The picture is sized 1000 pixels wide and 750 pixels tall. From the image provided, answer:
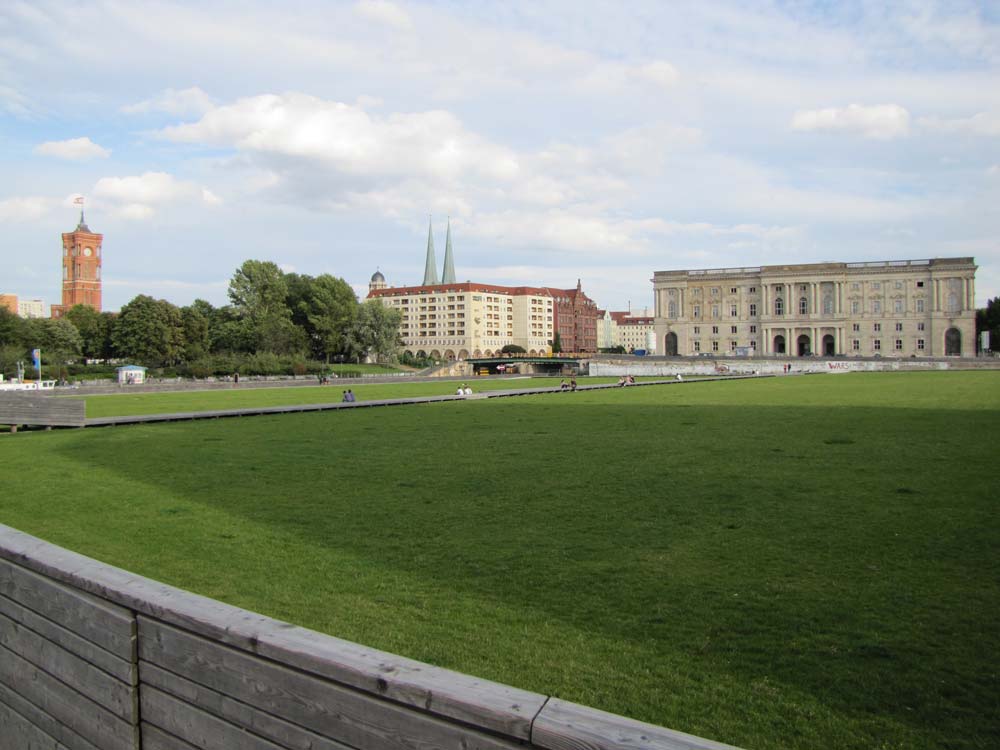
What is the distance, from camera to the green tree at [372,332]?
12925 centimetres

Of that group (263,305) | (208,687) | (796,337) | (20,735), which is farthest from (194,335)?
(208,687)

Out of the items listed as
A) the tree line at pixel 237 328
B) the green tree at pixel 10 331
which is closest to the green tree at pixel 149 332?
the tree line at pixel 237 328

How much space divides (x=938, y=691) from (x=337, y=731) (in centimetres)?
459

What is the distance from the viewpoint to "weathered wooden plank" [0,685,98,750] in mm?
4145

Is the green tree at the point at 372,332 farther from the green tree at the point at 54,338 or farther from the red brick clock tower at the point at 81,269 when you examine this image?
the red brick clock tower at the point at 81,269

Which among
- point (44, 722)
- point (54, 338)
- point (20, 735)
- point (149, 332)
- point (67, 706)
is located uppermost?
point (149, 332)

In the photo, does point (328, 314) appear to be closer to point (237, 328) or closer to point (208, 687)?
point (237, 328)

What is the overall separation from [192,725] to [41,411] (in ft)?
86.3

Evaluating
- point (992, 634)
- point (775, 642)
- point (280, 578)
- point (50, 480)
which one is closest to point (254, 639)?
point (775, 642)

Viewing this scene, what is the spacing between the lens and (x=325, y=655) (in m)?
3.06

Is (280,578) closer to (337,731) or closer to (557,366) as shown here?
(337,731)

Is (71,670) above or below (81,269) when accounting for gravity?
below

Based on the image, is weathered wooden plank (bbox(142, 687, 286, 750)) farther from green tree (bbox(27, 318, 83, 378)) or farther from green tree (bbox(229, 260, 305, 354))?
green tree (bbox(229, 260, 305, 354))

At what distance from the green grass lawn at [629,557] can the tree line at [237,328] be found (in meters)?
81.6
